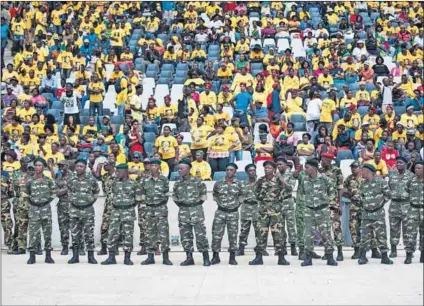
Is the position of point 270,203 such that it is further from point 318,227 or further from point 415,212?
point 415,212

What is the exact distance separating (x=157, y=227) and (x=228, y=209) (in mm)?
1141

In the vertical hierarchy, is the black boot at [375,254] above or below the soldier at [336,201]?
below

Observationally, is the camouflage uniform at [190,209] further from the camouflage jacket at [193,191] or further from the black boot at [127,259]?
the black boot at [127,259]

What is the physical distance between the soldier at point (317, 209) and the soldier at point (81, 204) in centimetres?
333

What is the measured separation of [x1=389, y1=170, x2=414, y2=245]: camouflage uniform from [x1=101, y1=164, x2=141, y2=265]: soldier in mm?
3963

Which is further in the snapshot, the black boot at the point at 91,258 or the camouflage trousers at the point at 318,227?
the black boot at the point at 91,258

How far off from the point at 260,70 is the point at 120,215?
10419mm

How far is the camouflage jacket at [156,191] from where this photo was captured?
19938 millimetres

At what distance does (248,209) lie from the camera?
2016cm

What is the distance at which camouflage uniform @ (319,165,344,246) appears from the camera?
2002cm

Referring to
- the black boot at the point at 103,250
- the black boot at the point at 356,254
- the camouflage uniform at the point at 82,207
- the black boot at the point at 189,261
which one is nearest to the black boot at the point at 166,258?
the black boot at the point at 189,261

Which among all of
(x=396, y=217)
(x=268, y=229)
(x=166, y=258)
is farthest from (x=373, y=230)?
(x=166, y=258)

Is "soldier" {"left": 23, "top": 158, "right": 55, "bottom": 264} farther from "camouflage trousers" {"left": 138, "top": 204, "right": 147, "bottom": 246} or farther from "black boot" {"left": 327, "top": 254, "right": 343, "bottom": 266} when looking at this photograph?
"black boot" {"left": 327, "top": 254, "right": 343, "bottom": 266}

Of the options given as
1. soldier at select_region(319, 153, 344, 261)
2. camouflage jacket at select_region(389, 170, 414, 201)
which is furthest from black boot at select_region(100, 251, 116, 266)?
camouflage jacket at select_region(389, 170, 414, 201)
